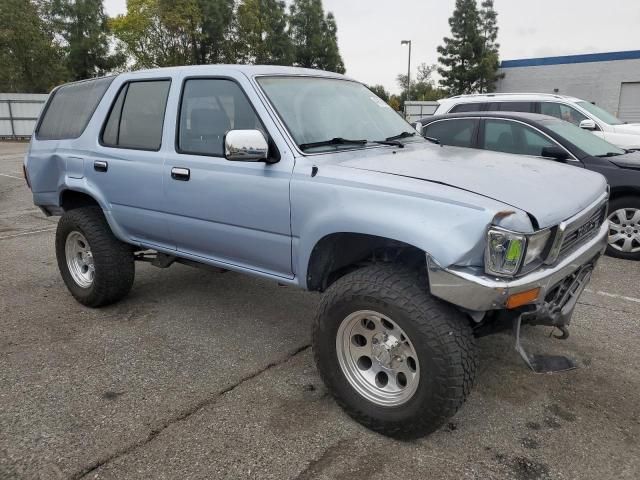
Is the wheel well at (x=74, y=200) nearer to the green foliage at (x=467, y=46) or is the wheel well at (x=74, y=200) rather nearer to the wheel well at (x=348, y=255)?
the wheel well at (x=348, y=255)

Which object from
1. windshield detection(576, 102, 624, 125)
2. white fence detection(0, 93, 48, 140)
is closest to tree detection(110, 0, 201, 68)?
white fence detection(0, 93, 48, 140)

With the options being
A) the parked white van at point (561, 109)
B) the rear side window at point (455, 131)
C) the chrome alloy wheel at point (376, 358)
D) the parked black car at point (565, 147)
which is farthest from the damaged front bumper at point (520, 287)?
the parked white van at point (561, 109)

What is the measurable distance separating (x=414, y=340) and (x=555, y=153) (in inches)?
174

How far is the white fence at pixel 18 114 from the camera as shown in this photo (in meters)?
25.0

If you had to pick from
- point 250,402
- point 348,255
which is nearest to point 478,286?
point 348,255

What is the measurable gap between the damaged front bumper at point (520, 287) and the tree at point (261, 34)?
128 feet

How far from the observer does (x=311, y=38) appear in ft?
139

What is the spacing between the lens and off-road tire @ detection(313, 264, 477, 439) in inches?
97.7

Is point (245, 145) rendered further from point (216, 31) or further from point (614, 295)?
point (216, 31)

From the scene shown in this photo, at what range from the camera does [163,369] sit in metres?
3.55

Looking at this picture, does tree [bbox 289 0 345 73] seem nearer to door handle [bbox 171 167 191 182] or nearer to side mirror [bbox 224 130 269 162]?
door handle [bbox 171 167 191 182]

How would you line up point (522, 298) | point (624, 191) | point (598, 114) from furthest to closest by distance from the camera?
point (598, 114), point (624, 191), point (522, 298)

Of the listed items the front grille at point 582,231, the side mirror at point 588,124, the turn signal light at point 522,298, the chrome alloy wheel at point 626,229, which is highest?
the side mirror at point 588,124

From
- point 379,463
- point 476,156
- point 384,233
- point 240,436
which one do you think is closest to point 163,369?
point 240,436
